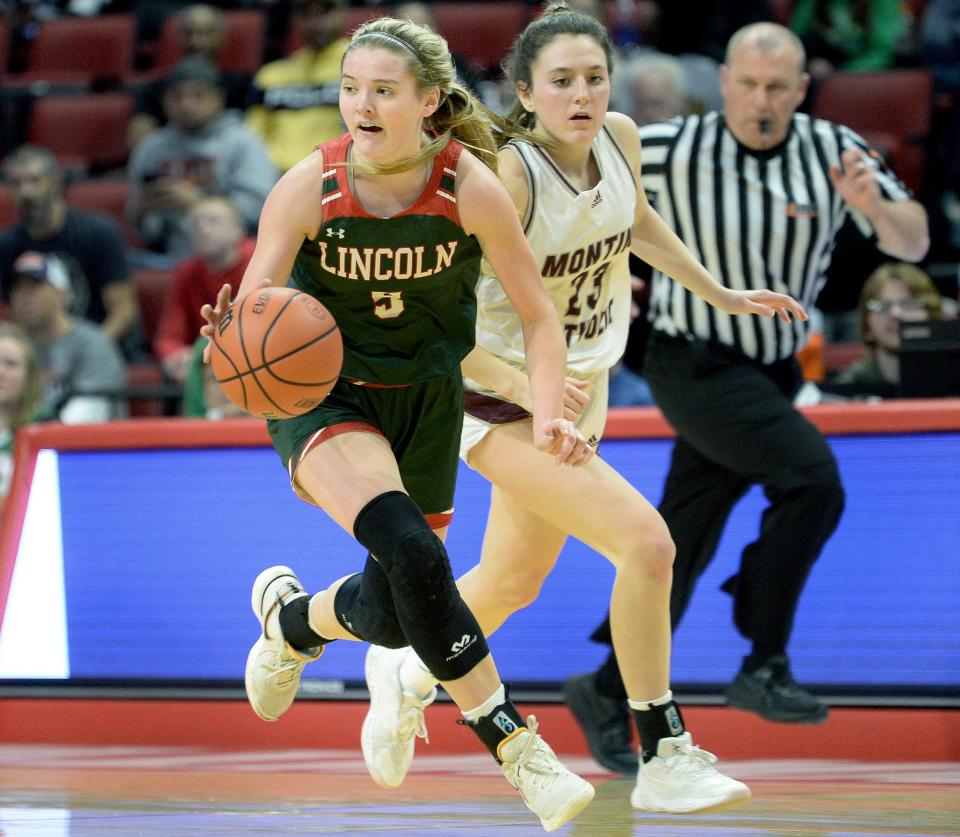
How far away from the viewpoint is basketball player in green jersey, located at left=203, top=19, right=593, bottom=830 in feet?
11.6

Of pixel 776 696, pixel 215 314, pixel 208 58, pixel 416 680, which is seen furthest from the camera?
pixel 208 58

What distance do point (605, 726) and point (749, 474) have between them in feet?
3.10

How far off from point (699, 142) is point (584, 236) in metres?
1.15

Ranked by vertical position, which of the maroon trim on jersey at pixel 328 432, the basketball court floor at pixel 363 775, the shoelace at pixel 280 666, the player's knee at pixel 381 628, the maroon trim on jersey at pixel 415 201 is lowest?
the basketball court floor at pixel 363 775

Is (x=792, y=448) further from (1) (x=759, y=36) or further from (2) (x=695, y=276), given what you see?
(1) (x=759, y=36)

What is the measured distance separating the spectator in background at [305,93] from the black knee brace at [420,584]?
20.1 ft

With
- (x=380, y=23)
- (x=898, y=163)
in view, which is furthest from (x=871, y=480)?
(x=898, y=163)

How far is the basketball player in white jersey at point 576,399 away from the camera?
388 cm

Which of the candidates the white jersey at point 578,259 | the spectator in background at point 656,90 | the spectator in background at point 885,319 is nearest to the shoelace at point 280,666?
the white jersey at point 578,259

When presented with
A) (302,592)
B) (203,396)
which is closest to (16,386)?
(203,396)

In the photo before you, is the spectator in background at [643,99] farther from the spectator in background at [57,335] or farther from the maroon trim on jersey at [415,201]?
the maroon trim on jersey at [415,201]

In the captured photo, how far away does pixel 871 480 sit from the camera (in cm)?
541

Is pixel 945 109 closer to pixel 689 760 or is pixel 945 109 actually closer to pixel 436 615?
pixel 689 760

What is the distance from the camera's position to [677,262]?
4.41 m
